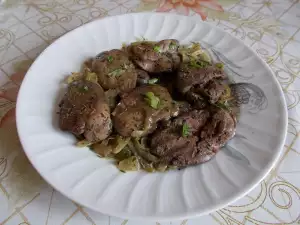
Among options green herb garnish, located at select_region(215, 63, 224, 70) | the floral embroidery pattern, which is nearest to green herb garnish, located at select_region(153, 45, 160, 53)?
green herb garnish, located at select_region(215, 63, 224, 70)

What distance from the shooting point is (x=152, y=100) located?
1.91 metres

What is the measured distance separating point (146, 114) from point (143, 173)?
384mm

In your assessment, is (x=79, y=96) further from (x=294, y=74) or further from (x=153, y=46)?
(x=294, y=74)

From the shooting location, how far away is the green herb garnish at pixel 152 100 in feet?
6.27

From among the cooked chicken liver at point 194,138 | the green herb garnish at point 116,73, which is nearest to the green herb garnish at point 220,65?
the cooked chicken liver at point 194,138

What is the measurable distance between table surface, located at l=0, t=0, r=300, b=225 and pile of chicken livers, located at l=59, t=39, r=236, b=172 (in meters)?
A: 0.37

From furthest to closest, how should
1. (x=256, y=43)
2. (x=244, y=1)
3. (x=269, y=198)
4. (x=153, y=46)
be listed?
(x=244, y=1) → (x=256, y=43) → (x=153, y=46) → (x=269, y=198)

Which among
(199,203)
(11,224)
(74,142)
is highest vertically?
(199,203)

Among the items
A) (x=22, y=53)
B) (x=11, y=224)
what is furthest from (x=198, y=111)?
(x=22, y=53)

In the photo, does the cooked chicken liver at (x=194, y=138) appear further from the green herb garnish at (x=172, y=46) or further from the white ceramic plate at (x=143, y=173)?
the green herb garnish at (x=172, y=46)

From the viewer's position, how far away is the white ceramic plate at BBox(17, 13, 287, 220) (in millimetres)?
1521

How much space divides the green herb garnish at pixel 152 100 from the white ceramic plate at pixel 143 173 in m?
0.46

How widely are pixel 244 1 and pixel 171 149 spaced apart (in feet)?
7.78

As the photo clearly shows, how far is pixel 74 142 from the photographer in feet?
6.06
